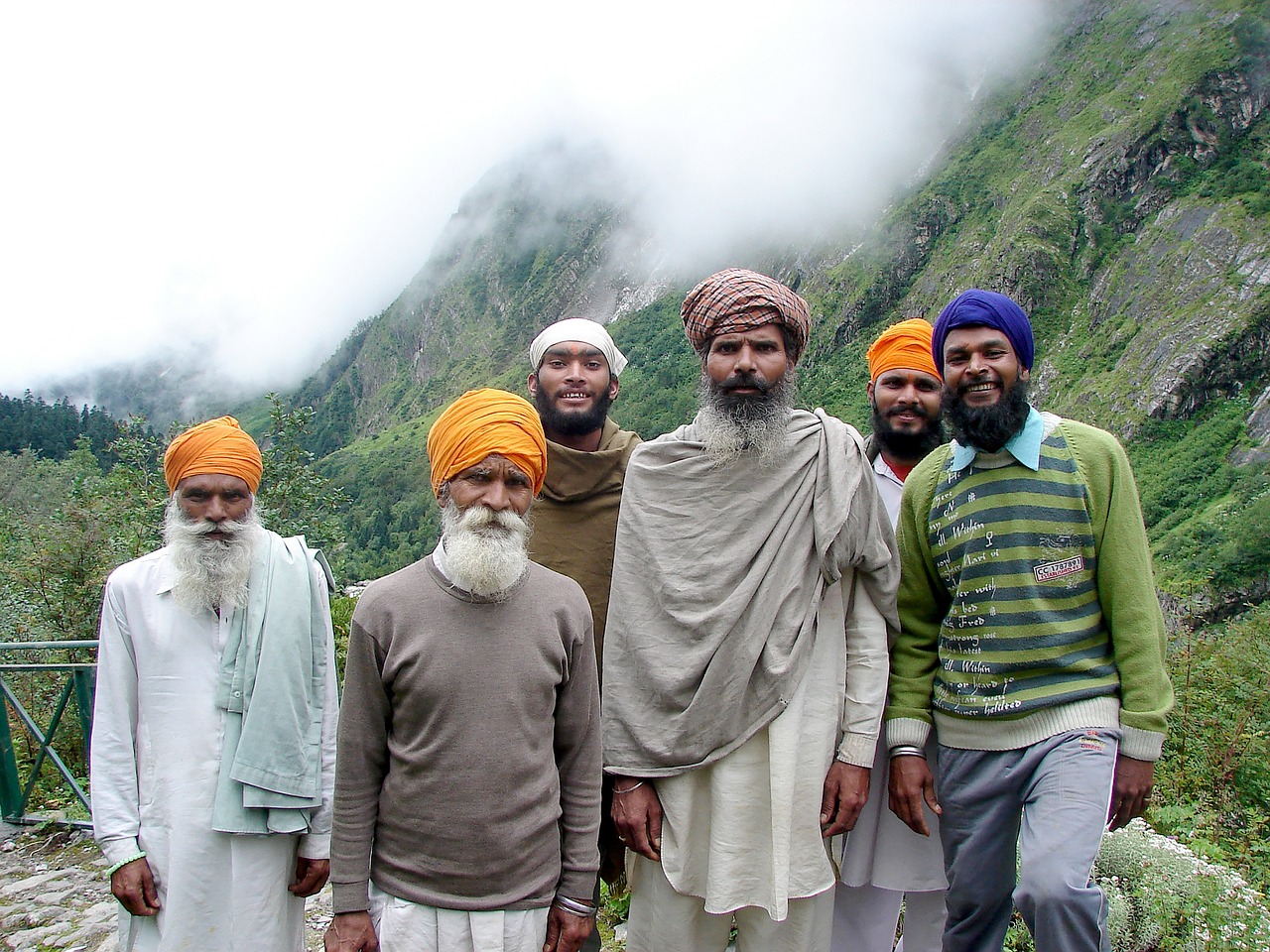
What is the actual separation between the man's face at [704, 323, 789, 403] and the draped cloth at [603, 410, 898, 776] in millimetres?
190

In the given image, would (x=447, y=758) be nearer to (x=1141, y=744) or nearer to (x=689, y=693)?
(x=689, y=693)

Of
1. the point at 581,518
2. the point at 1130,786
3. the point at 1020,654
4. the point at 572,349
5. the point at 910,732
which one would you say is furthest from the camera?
the point at 572,349

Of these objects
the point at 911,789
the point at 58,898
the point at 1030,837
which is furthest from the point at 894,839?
the point at 58,898

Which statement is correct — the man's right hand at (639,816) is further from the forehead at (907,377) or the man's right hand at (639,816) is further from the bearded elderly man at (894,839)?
the forehead at (907,377)

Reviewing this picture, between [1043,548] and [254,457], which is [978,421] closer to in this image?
[1043,548]

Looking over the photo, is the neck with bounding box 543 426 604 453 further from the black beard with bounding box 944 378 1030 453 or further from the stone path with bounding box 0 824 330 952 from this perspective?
the stone path with bounding box 0 824 330 952

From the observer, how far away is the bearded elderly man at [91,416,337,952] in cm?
237

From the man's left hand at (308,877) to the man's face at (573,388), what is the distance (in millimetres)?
1657

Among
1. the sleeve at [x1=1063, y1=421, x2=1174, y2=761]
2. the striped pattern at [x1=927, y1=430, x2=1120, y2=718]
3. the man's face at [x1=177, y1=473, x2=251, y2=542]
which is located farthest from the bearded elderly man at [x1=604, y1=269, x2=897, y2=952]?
the man's face at [x1=177, y1=473, x2=251, y2=542]

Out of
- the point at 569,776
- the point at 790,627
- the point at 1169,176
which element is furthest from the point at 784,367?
the point at 1169,176

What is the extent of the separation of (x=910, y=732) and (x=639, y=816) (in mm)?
846

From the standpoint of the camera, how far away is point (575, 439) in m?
3.24

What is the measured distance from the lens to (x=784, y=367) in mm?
2693

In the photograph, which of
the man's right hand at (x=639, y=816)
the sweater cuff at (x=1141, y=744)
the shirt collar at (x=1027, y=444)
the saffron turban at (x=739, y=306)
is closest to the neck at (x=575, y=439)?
the saffron turban at (x=739, y=306)
